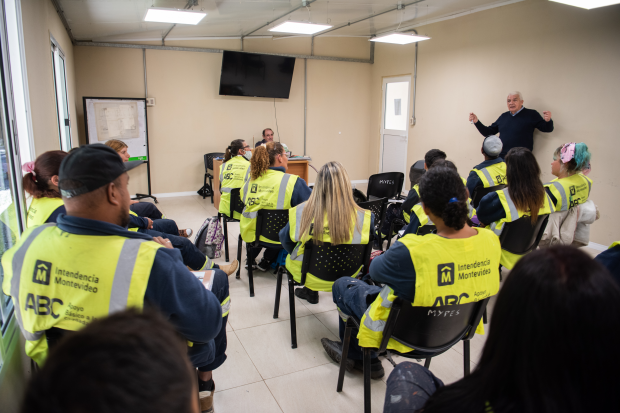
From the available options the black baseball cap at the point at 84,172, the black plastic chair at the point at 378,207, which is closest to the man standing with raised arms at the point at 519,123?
the black plastic chair at the point at 378,207

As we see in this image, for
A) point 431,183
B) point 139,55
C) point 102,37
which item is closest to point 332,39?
point 139,55

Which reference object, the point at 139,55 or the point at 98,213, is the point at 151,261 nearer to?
the point at 98,213

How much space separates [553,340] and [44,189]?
229 cm

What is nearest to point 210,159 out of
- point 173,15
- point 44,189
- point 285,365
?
point 173,15

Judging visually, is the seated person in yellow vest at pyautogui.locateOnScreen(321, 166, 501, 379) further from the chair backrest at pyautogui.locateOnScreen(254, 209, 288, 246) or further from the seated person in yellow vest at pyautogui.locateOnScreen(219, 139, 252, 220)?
the seated person in yellow vest at pyautogui.locateOnScreen(219, 139, 252, 220)

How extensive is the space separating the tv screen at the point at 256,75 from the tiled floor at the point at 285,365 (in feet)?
16.5

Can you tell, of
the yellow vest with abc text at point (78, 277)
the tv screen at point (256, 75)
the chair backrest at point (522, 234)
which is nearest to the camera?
A: the yellow vest with abc text at point (78, 277)

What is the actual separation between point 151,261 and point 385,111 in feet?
25.3

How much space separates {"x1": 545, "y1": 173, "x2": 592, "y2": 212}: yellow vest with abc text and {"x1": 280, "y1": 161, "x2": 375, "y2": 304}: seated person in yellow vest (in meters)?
1.46

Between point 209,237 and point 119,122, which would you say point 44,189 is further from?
point 119,122

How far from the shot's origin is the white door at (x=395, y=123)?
7.70m

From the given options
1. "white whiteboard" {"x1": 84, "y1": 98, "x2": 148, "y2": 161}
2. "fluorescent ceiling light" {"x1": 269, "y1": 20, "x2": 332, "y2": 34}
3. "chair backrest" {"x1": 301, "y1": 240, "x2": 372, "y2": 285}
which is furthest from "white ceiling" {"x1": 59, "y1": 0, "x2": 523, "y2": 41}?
"chair backrest" {"x1": 301, "y1": 240, "x2": 372, "y2": 285}

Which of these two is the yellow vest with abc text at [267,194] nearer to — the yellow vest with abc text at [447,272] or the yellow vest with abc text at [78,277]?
the yellow vest with abc text at [447,272]

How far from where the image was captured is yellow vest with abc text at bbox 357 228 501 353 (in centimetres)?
151
